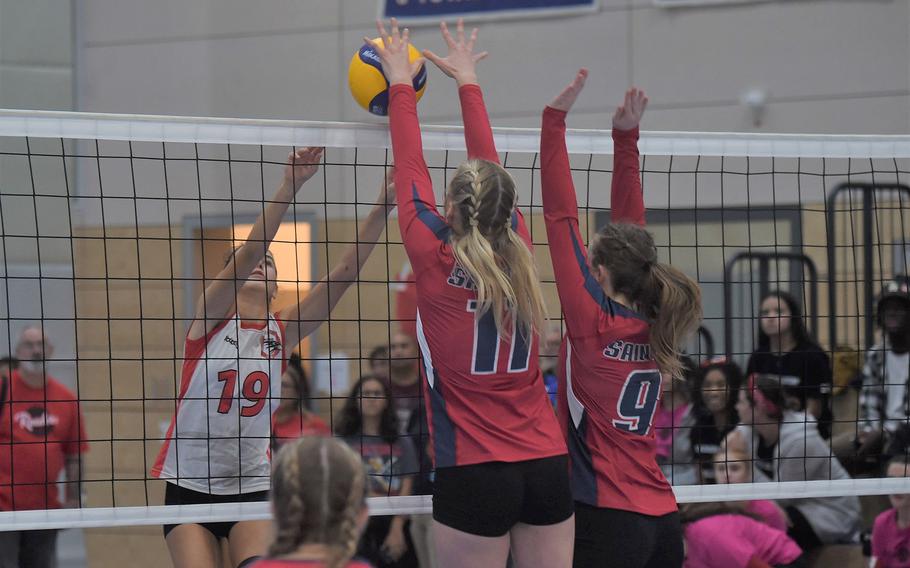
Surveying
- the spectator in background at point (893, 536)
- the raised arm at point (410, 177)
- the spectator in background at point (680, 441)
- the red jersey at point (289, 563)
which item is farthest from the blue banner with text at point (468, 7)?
the red jersey at point (289, 563)

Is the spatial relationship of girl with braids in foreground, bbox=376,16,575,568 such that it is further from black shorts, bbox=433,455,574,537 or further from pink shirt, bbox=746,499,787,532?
pink shirt, bbox=746,499,787,532

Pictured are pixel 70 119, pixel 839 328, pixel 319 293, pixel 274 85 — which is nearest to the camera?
pixel 70 119

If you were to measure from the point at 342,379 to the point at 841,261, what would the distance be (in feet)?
13.6

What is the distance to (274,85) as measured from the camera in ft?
32.6

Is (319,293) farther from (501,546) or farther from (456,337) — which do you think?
(501,546)

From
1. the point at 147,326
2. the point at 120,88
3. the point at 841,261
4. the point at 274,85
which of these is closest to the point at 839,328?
the point at 841,261

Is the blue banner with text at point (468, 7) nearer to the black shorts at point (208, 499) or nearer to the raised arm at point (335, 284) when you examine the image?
the raised arm at point (335, 284)

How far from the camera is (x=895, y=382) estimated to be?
6457 mm

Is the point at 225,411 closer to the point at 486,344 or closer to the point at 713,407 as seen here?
the point at 486,344

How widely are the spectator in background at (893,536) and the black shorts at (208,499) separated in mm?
3290

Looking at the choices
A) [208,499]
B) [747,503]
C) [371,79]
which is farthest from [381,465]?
[371,79]

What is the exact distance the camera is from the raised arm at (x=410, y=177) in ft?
11.4

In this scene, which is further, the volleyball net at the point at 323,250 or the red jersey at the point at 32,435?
the volleyball net at the point at 323,250

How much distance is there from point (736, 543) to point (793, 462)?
68cm
